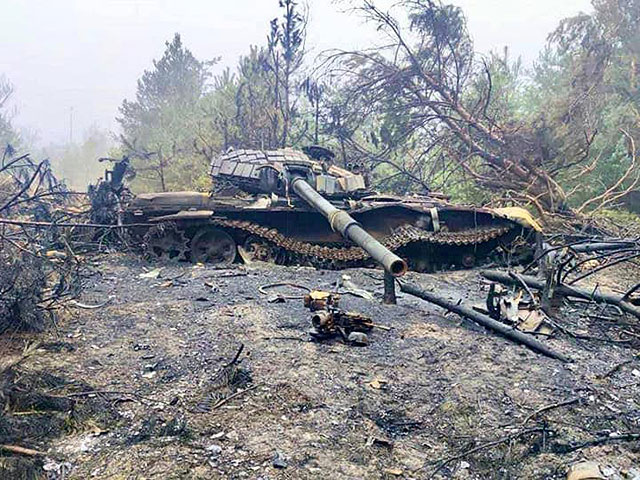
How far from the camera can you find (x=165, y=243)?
9172 millimetres

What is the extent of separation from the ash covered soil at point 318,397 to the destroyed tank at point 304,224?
2.90 m

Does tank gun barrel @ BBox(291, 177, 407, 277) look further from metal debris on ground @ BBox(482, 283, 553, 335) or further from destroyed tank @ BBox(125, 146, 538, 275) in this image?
metal debris on ground @ BBox(482, 283, 553, 335)

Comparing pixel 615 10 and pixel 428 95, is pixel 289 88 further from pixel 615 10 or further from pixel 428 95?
pixel 615 10

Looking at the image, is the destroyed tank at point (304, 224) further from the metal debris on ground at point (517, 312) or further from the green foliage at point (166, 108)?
the green foliage at point (166, 108)

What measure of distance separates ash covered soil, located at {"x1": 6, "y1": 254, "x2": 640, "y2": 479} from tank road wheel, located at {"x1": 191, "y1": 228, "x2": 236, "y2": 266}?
9.63 feet

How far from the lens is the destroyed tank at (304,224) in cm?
912

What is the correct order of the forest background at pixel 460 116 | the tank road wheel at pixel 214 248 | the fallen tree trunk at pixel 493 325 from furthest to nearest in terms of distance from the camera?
1. the forest background at pixel 460 116
2. the tank road wheel at pixel 214 248
3. the fallen tree trunk at pixel 493 325

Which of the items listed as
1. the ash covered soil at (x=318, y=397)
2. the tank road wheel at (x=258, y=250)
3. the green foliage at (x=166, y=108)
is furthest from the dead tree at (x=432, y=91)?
the green foliage at (x=166, y=108)

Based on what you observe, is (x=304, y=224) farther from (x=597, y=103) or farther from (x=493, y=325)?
(x=597, y=103)

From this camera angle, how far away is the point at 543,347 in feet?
16.5

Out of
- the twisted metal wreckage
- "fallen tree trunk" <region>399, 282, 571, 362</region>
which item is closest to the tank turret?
the twisted metal wreckage

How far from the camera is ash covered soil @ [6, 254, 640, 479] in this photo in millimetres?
3229

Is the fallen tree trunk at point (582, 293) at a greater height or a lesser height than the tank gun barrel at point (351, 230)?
lesser

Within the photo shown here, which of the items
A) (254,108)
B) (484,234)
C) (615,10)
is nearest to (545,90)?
(615,10)
